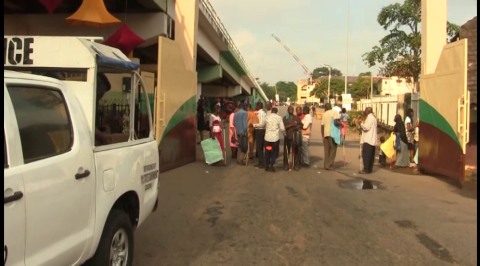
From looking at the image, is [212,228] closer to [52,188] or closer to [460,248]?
[460,248]

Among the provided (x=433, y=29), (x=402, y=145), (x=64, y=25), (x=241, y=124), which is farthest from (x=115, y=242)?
(x=64, y=25)

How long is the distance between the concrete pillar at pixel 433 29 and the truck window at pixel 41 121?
38.1 feet

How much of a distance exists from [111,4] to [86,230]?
13156mm

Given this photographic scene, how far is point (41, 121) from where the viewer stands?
11.0ft

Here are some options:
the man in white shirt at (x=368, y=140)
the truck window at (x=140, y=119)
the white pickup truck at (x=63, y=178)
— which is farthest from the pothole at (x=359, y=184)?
the white pickup truck at (x=63, y=178)

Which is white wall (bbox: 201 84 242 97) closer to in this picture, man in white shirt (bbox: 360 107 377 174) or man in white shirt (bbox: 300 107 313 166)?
man in white shirt (bbox: 300 107 313 166)

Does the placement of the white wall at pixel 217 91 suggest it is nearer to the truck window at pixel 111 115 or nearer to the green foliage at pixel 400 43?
the green foliage at pixel 400 43

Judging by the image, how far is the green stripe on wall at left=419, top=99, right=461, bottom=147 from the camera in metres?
10.3

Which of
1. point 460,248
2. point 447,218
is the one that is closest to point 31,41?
→ point 460,248

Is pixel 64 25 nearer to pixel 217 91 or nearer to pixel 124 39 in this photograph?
pixel 124 39

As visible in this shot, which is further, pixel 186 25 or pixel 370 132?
pixel 186 25

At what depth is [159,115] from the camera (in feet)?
36.9

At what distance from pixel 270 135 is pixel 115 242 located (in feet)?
27.0

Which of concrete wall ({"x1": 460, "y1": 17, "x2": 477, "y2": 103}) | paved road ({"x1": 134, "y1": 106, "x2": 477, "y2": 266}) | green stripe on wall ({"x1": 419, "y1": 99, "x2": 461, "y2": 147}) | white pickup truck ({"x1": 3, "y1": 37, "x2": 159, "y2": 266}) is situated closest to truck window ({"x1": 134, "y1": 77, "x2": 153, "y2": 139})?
white pickup truck ({"x1": 3, "y1": 37, "x2": 159, "y2": 266})
